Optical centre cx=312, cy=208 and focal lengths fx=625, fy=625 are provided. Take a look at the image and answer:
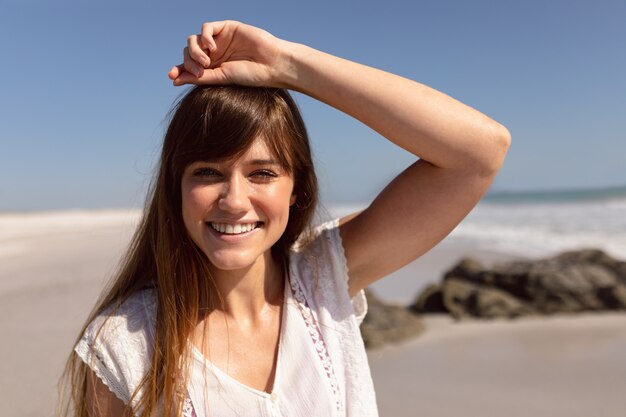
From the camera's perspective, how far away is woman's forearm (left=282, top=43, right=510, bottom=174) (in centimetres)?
197

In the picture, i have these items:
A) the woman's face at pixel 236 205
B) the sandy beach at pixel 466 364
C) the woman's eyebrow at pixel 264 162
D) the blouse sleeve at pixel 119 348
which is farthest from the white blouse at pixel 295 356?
the sandy beach at pixel 466 364

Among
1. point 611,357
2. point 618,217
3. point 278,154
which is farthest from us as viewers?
point 618,217

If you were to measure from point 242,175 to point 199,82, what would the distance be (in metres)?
0.32

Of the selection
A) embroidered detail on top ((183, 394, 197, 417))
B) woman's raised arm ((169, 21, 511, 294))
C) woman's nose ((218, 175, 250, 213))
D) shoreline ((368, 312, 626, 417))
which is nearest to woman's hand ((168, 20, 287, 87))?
woman's raised arm ((169, 21, 511, 294))

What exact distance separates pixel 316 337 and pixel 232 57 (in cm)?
97

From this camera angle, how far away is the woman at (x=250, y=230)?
195cm

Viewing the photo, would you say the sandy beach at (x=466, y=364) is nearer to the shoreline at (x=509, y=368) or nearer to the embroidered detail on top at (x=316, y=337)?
the shoreline at (x=509, y=368)

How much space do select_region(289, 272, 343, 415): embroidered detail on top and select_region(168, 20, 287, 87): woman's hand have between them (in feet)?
2.42

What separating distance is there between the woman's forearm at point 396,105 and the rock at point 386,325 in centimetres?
430

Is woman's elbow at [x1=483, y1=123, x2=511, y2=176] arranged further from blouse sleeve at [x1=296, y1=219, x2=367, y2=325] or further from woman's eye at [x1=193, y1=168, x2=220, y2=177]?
woman's eye at [x1=193, y1=168, x2=220, y2=177]

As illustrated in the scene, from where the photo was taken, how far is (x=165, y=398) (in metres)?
1.91

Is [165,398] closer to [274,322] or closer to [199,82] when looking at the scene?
[274,322]

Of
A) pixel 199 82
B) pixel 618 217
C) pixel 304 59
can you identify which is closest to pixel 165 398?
pixel 199 82

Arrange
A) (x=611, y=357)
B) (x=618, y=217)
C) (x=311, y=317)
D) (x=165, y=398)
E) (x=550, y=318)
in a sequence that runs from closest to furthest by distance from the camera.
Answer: (x=165, y=398), (x=311, y=317), (x=611, y=357), (x=550, y=318), (x=618, y=217)
